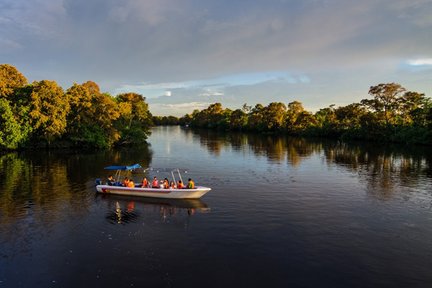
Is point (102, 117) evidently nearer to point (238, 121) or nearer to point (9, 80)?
point (9, 80)

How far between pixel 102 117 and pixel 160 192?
174 ft

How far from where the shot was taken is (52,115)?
76250 mm

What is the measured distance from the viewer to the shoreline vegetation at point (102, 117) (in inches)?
2953

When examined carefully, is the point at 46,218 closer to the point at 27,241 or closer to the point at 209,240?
the point at 27,241

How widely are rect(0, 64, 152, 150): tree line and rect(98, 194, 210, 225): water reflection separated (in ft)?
157

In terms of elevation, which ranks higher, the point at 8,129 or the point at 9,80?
the point at 9,80

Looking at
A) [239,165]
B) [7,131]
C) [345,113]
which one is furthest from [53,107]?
[345,113]

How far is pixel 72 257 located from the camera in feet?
68.0

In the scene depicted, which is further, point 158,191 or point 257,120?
point 257,120

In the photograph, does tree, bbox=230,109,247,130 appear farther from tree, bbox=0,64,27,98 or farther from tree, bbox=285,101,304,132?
tree, bbox=0,64,27,98

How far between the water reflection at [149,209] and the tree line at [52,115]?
47934 millimetres

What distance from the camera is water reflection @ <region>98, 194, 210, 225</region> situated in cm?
2895

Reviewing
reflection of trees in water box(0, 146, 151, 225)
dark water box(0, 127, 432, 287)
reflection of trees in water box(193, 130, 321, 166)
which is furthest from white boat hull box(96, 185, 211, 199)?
reflection of trees in water box(193, 130, 321, 166)

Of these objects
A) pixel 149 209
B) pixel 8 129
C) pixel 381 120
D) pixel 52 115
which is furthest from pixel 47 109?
pixel 381 120
